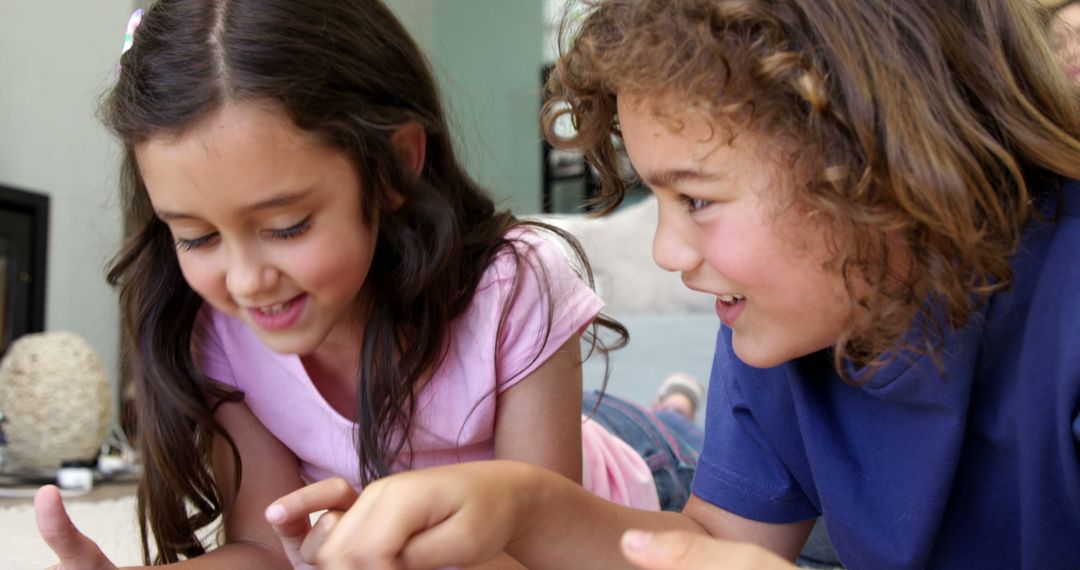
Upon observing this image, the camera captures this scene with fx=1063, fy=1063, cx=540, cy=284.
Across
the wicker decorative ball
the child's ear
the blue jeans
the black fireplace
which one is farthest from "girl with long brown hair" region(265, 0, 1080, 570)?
the black fireplace

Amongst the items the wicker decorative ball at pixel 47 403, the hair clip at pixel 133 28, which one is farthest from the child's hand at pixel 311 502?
the wicker decorative ball at pixel 47 403

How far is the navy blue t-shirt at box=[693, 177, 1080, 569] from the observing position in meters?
0.64

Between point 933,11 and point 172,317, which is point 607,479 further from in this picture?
point 933,11

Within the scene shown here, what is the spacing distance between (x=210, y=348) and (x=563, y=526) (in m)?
0.45

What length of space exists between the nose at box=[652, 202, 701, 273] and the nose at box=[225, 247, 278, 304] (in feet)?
1.01

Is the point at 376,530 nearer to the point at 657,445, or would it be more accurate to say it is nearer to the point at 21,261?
the point at 657,445

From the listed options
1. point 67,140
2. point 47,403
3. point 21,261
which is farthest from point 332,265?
point 67,140

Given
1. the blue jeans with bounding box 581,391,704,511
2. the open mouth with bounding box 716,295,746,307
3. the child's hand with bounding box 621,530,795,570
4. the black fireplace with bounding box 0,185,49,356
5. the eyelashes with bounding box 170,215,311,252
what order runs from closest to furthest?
the child's hand with bounding box 621,530,795,570 → the open mouth with bounding box 716,295,746,307 → the eyelashes with bounding box 170,215,311,252 → the blue jeans with bounding box 581,391,704,511 → the black fireplace with bounding box 0,185,49,356

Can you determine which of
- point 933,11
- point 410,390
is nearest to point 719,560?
point 933,11

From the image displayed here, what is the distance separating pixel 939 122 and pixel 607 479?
65 cm

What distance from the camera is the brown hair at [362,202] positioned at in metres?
0.84

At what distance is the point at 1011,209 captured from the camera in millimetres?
632

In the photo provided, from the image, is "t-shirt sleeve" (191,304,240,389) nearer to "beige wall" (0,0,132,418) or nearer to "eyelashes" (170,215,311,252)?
"eyelashes" (170,215,311,252)

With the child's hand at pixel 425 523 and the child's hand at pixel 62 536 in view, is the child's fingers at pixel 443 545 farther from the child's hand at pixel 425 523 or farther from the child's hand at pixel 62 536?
the child's hand at pixel 62 536
